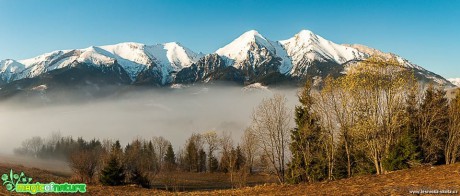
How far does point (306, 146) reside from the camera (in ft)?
143

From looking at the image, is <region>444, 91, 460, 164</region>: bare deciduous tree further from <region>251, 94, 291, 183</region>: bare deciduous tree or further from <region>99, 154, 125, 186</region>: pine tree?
<region>99, 154, 125, 186</region>: pine tree

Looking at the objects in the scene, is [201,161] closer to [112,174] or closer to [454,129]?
[112,174]

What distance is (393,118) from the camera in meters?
33.7

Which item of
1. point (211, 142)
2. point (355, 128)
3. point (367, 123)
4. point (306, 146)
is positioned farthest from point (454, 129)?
point (211, 142)

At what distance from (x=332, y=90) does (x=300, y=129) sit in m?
8.11

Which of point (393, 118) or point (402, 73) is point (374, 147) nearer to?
point (393, 118)

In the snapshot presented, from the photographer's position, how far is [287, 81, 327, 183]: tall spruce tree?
137 ft

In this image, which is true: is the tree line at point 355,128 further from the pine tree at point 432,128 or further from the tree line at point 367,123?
the pine tree at point 432,128

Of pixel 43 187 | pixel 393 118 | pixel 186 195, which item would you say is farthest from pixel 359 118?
pixel 43 187

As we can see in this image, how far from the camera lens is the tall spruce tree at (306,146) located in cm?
4191
